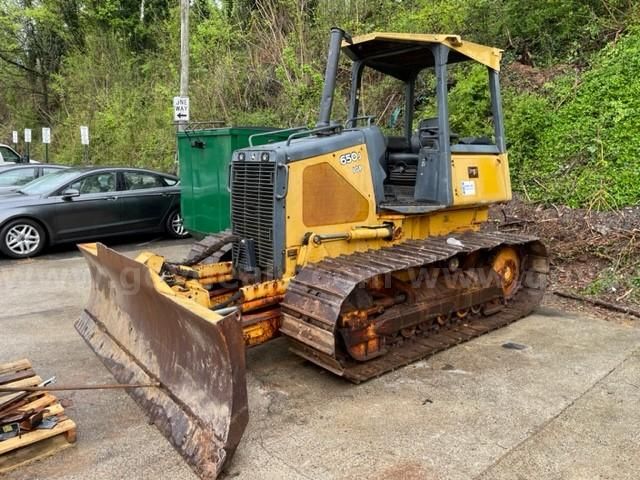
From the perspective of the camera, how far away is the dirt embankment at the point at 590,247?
6207 millimetres

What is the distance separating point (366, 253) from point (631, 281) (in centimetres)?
353

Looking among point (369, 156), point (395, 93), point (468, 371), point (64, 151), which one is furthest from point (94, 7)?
point (468, 371)

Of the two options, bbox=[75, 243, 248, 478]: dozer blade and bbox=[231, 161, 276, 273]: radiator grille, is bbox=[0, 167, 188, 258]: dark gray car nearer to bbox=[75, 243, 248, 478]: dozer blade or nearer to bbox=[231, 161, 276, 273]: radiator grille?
bbox=[75, 243, 248, 478]: dozer blade

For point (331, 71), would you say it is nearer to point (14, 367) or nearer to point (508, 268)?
point (508, 268)

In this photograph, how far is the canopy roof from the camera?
4.75 metres

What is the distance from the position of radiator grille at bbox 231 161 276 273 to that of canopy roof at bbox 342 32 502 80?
1.64 m

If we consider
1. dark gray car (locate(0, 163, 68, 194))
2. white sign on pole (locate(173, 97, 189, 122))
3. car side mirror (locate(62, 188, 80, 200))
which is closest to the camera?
car side mirror (locate(62, 188, 80, 200))

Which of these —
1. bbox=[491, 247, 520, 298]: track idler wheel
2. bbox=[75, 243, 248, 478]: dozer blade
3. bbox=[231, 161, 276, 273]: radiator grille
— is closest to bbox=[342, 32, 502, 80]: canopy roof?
bbox=[231, 161, 276, 273]: radiator grille

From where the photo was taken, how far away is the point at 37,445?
3201 mm

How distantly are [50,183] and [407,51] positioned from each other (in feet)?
22.5

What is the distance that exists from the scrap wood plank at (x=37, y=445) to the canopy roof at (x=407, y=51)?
390 cm

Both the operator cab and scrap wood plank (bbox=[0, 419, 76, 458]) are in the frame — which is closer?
scrap wood plank (bbox=[0, 419, 76, 458])

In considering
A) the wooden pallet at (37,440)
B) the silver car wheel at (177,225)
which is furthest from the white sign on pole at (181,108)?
the wooden pallet at (37,440)

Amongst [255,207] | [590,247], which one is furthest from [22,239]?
[590,247]
